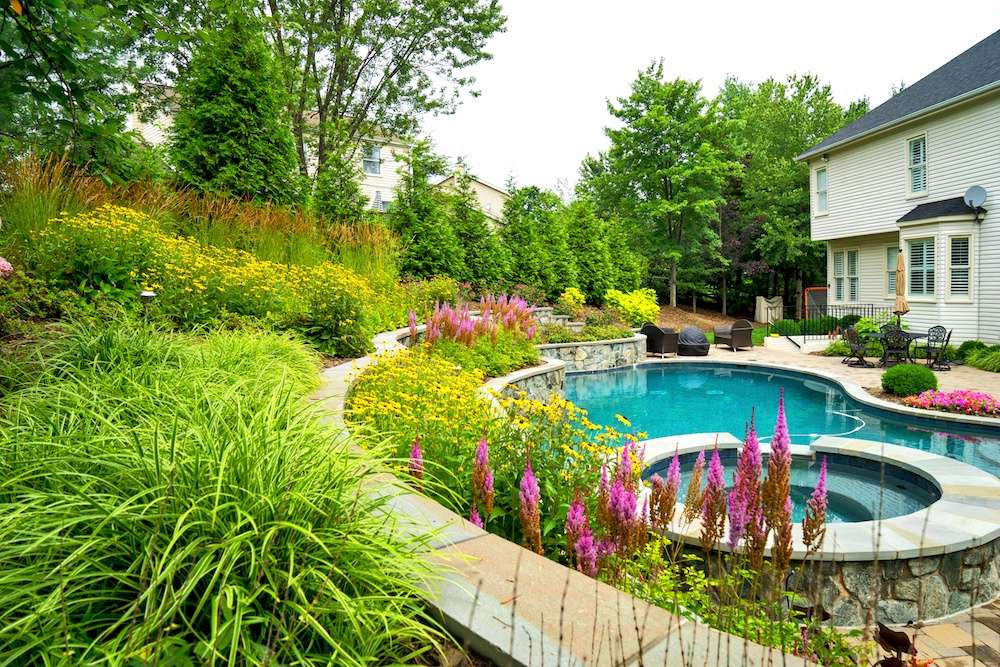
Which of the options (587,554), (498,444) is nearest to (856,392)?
(498,444)

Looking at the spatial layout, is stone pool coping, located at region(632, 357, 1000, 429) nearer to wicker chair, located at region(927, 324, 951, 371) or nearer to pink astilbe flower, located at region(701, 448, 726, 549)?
wicker chair, located at region(927, 324, 951, 371)

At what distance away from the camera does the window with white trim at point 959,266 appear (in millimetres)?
13750

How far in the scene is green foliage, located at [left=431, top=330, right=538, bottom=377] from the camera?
24.7ft

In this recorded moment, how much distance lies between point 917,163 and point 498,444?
1740 centimetres

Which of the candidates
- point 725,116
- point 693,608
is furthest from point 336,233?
point 725,116

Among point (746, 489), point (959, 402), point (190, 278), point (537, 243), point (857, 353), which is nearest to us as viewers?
point (746, 489)

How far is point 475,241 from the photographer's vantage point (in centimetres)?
1530

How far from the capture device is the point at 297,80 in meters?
15.2

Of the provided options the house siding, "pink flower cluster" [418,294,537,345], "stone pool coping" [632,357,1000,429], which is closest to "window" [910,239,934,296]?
the house siding

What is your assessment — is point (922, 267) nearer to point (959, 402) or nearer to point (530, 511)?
point (959, 402)

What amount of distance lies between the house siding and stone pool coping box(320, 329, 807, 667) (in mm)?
15907

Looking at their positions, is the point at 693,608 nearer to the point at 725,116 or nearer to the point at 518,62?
the point at 518,62

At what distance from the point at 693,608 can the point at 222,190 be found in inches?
378

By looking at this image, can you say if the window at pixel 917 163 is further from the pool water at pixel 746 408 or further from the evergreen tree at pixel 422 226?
the evergreen tree at pixel 422 226
